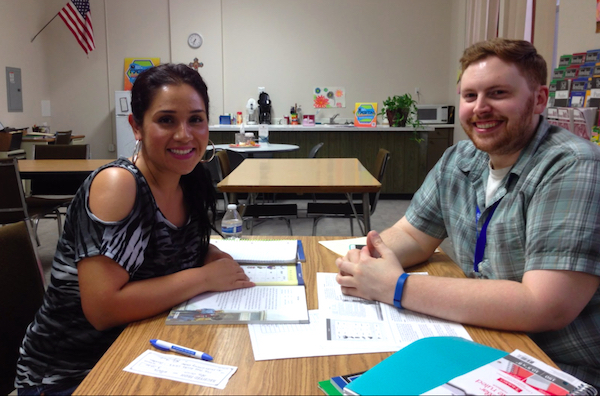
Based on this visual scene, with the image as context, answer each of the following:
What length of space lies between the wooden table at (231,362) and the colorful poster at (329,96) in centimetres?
648

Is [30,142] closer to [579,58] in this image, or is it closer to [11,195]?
[11,195]

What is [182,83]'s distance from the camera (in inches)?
47.3

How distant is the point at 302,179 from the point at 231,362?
2119 mm

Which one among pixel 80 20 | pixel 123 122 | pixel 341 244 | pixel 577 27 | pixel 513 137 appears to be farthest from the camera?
pixel 123 122

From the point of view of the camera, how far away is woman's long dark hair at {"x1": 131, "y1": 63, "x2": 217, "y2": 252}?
3.91 feet

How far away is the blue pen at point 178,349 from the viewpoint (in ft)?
2.83

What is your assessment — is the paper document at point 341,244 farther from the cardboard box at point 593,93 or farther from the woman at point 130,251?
the cardboard box at point 593,93

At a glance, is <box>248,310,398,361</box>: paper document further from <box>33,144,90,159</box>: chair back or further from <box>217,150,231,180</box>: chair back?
<box>33,144,90,159</box>: chair back

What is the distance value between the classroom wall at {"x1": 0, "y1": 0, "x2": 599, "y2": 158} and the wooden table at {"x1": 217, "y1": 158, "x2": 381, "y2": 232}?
3770mm

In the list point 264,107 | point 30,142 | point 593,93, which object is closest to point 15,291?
point 593,93

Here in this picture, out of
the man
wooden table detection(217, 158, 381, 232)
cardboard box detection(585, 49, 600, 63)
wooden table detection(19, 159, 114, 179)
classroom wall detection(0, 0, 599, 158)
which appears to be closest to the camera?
the man

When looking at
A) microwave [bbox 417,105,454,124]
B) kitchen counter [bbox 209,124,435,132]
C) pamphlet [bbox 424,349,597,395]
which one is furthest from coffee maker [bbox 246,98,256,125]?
pamphlet [bbox 424,349,597,395]

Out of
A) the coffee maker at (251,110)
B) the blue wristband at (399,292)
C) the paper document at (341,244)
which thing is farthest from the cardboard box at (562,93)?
the coffee maker at (251,110)

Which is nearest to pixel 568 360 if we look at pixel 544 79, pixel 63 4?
pixel 544 79
